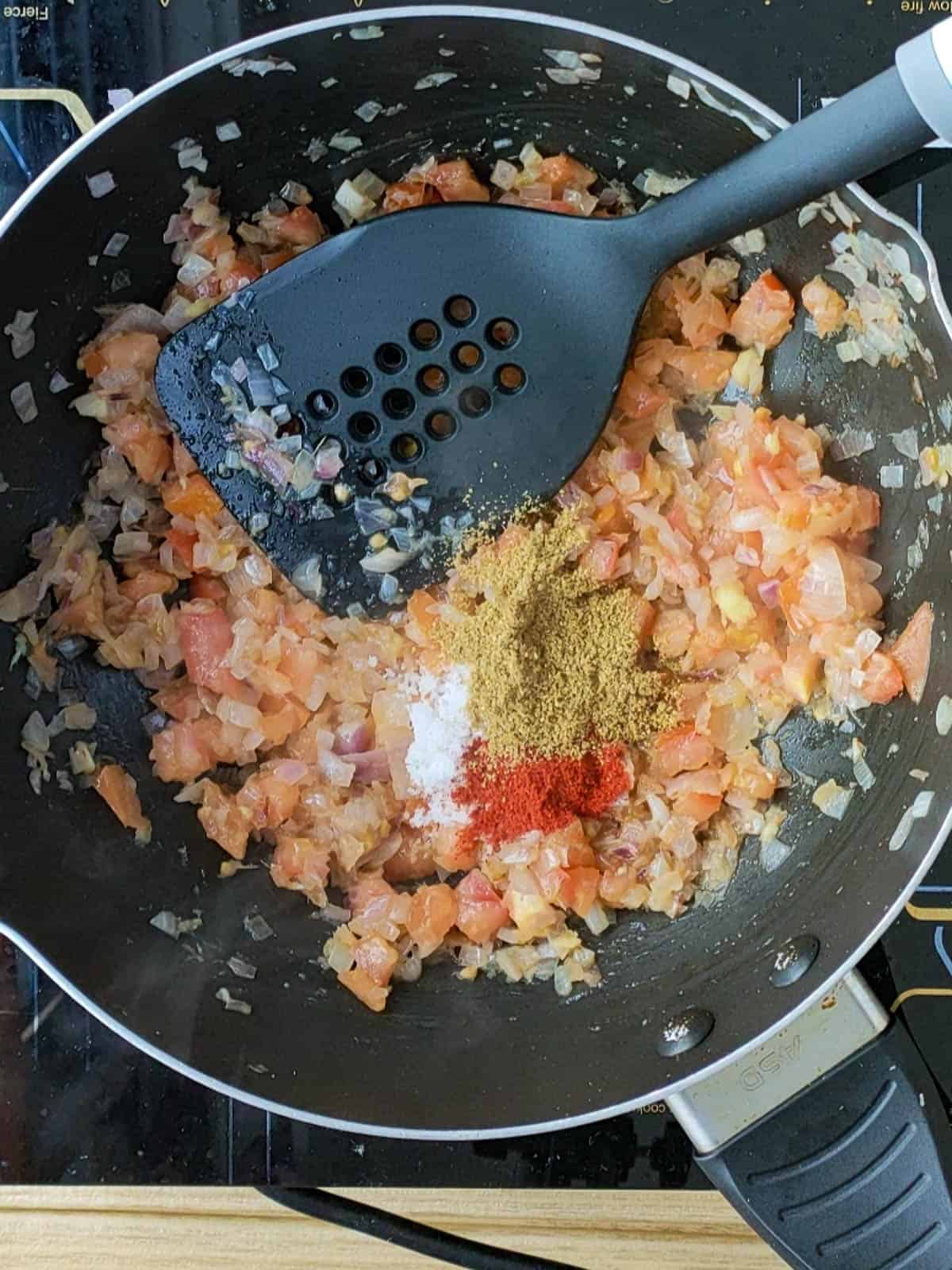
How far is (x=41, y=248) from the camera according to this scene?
1.17 metres

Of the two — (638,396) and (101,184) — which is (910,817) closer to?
(638,396)

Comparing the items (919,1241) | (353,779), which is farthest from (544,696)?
(919,1241)

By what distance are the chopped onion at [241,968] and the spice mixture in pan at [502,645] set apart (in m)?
0.09

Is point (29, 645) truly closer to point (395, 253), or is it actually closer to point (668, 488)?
point (395, 253)

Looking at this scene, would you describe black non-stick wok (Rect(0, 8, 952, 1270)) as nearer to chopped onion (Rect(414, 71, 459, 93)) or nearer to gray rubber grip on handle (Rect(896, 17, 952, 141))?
chopped onion (Rect(414, 71, 459, 93))

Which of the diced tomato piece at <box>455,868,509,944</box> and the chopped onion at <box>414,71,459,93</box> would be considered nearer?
the chopped onion at <box>414,71,459,93</box>

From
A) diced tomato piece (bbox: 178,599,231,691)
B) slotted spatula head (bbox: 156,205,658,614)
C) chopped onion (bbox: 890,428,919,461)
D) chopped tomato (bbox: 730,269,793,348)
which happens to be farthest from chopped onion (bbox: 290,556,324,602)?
chopped onion (bbox: 890,428,919,461)

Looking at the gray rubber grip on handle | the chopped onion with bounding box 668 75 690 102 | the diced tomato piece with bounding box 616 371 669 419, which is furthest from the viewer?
the diced tomato piece with bounding box 616 371 669 419

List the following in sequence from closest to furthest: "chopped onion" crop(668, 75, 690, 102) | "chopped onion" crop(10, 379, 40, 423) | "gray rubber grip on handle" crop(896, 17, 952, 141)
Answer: "gray rubber grip on handle" crop(896, 17, 952, 141), "chopped onion" crop(668, 75, 690, 102), "chopped onion" crop(10, 379, 40, 423)

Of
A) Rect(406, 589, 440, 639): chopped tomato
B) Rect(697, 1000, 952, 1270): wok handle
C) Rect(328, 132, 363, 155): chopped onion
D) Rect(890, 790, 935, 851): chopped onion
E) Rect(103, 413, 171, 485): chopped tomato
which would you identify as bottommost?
Rect(697, 1000, 952, 1270): wok handle

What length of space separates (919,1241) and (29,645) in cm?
110

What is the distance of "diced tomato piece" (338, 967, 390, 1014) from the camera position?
1301 millimetres

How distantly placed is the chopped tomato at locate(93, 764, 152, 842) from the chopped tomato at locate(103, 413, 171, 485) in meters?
0.33

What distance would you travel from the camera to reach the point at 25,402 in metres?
1.24
